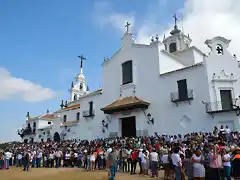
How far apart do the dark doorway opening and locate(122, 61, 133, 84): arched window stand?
4.50 meters

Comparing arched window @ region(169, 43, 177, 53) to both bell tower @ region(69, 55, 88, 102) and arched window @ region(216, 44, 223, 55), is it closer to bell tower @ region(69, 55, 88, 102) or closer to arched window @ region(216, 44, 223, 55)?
arched window @ region(216, 44, 223, 55)

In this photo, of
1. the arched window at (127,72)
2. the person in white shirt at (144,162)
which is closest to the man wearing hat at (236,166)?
the person in white shirt at (144,162)

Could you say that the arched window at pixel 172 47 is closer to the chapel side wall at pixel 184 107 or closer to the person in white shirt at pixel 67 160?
the chapel side wall at pixel 184 107

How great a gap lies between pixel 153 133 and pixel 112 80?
30.3 feet

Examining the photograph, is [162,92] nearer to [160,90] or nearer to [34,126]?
[160,90]

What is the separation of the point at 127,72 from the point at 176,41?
1099 cm

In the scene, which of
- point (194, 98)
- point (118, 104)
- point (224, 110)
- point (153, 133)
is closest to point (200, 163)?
point (224, 110)

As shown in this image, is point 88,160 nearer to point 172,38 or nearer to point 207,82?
point 207,82

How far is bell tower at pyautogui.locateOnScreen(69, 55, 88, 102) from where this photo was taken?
6053 centimetres

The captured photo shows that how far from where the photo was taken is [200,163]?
912 cm

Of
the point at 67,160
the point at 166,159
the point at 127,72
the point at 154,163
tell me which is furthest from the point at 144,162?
the point at 127,72

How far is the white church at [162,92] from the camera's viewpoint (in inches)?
866

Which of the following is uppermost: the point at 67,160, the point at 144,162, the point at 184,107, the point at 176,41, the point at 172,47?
the point at 176,41

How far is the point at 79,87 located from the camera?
62.8 m
